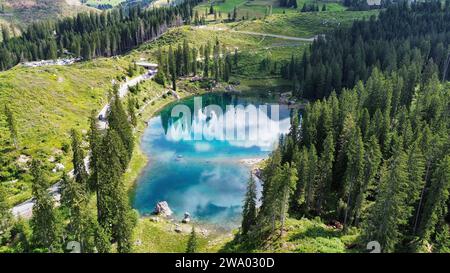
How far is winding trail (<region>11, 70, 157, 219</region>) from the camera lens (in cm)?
6578

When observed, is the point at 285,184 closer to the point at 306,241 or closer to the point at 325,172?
the point at 306,241

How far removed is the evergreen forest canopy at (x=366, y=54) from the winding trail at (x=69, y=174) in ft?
225

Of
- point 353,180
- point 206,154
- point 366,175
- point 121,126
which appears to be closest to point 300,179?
point 353,180

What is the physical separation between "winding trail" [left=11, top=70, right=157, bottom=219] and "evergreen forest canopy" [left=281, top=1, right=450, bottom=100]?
68.7m

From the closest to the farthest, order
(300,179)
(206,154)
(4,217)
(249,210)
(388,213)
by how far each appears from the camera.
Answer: (388,213), (4,217), (249,210), (300,179), (206,154)

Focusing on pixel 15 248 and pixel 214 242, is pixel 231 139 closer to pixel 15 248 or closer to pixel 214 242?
pixel 214 242

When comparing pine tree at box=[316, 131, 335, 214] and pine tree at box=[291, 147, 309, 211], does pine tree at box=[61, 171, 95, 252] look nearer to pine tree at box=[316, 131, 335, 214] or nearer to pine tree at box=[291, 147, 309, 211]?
pine tree at box=[291, 147, 309, 211]

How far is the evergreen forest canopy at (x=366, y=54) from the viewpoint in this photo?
498ft

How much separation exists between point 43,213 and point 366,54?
155m

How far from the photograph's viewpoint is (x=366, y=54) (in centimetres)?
16625

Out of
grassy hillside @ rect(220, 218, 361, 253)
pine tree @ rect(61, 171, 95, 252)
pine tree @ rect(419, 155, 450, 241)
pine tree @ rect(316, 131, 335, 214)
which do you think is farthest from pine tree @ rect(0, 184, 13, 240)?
pine tree @ rect(419, 155, 450, 241)

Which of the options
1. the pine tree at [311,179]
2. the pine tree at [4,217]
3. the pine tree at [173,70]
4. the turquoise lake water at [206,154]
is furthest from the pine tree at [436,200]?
the pine tree at [173,70]

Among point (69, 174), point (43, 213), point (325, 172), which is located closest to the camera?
point (43, 213)

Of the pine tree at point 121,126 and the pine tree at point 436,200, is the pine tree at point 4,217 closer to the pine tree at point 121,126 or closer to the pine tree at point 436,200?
→ the pine tree at point 121,126
